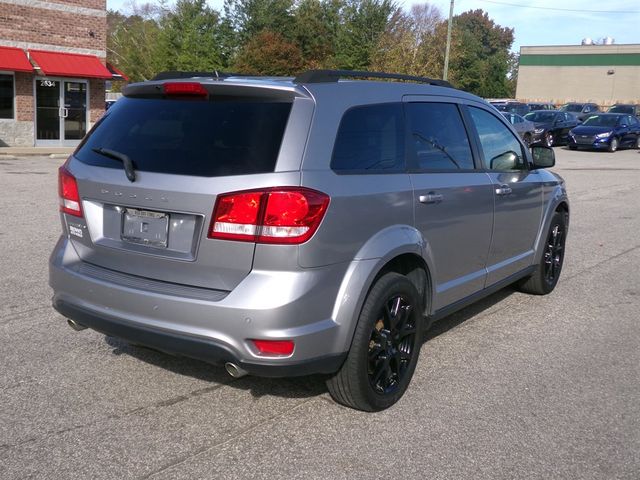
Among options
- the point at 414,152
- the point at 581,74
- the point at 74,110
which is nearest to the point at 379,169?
the point at 414,152

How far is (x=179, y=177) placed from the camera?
356 cm

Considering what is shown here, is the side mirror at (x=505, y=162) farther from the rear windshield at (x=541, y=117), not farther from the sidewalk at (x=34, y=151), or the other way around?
the rear windshield at (x=541, y=117)

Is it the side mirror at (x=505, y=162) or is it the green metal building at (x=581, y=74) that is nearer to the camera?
the side mirror at (x=505, y=162)

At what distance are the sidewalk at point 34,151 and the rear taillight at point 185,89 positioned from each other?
61.4 feet

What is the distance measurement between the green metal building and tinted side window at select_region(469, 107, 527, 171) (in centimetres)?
7067

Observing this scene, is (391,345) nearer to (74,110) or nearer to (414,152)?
(414,152)

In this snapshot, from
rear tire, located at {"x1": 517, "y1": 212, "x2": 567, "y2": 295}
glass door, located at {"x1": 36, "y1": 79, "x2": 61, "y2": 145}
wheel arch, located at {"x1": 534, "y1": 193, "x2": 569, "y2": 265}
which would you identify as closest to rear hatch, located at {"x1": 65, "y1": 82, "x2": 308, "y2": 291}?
wheel arch, located at {"x1": 534, "y1": 193, "x2": 569, "y2": 265}

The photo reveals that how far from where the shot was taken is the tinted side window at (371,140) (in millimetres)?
3799

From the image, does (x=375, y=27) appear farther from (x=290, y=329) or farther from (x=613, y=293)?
(x=290, y=329)

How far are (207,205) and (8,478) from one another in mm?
1532

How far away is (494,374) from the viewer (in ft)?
15.4

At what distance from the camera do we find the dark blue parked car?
2952 cm

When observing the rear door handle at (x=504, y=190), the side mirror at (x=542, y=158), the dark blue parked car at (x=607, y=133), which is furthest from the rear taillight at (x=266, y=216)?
the dark blue parked car at (x=607, y=133)

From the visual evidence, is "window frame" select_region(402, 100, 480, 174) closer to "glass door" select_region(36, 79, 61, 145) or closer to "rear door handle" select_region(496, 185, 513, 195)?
"rear door handle" select_region(496, 185, 513, 195)
